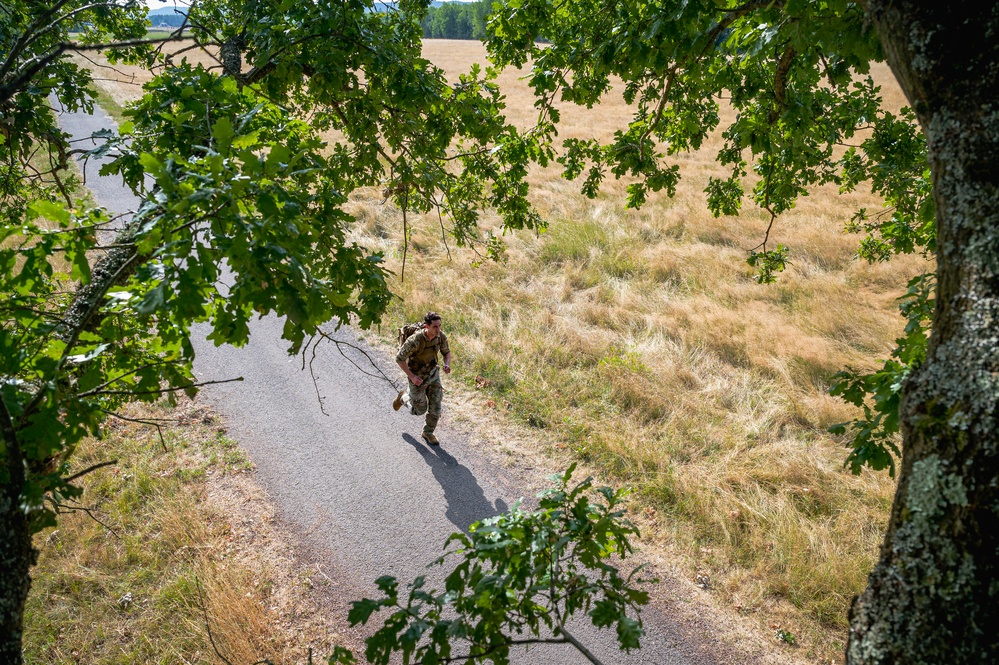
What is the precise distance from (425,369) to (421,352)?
26 centimetres

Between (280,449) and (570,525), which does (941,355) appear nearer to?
(570,525)

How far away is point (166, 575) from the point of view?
18.0 ft

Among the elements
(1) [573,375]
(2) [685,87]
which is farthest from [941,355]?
(1) [573,375]

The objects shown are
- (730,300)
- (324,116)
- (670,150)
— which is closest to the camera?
(324,116)

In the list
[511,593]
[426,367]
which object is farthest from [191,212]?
[426,367]

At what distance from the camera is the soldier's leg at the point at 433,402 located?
716cm

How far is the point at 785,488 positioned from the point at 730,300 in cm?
519

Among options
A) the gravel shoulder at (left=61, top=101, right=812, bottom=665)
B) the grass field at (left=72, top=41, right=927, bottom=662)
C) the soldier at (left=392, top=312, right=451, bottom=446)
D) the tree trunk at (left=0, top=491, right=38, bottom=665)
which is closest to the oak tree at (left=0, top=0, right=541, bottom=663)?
the tree trunk at (left=0, top=491, right=38, bottom=665)

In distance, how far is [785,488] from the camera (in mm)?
6449

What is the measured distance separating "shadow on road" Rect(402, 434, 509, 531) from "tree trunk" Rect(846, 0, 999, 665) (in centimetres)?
509

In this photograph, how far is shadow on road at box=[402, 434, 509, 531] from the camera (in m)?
6.34

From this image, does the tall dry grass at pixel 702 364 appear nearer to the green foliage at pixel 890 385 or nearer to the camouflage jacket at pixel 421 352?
the camouflage jacket at pixel 421 352

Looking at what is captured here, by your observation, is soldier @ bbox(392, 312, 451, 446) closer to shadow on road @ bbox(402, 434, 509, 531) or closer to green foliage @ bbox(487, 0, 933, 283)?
shadow on road @ bbox(402, 434, 509, 531)

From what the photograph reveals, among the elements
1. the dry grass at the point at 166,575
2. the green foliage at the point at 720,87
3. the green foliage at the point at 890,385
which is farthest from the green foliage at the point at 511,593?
the dry grass at the point at 166,575
